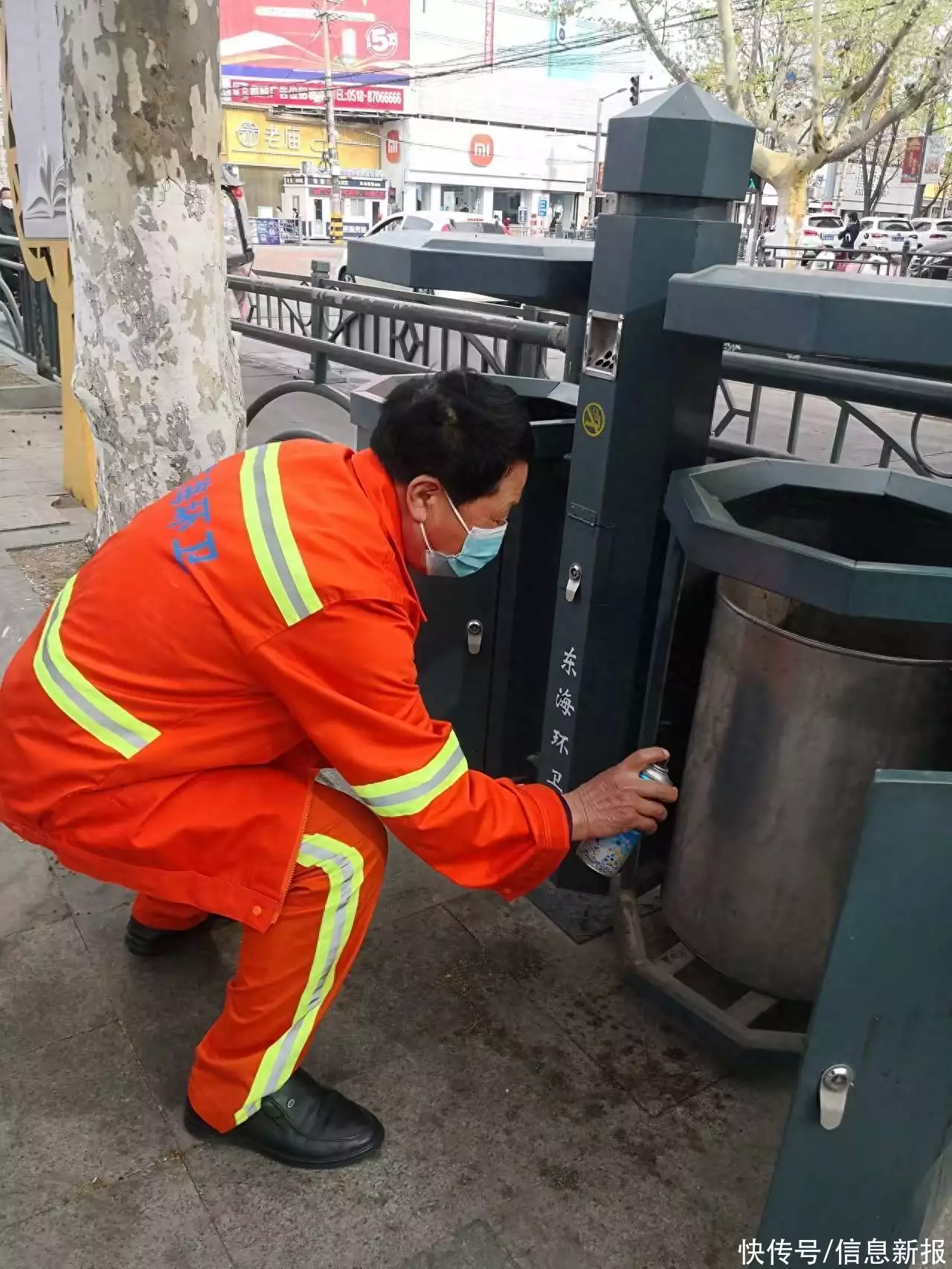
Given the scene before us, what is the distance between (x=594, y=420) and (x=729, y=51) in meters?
21.3

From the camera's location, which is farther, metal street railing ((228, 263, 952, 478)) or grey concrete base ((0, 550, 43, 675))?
grey concrete base ((0, 550, 43, 675))

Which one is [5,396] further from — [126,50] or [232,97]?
[232,97]

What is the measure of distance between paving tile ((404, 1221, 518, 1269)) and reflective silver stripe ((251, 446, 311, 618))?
3.56 feet

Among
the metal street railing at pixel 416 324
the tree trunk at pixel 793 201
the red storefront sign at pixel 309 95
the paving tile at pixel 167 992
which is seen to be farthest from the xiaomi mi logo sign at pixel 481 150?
the paving tile at pixel 167 992

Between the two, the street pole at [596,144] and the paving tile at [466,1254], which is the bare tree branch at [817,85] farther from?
the street pole at [596,144]

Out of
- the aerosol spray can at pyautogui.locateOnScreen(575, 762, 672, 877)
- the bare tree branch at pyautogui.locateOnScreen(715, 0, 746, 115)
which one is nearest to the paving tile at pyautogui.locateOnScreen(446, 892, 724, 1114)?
the aerosol spray can at pyautogui.locateOnScreen(575, 762, 672, 877)

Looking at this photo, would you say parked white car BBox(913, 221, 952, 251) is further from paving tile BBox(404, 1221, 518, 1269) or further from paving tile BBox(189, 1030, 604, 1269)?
paving tile BBox(404, 1221, 518, 1269)

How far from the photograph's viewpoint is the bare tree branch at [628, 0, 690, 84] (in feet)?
71.9

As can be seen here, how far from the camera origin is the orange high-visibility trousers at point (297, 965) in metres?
1.68

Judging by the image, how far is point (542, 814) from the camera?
1736 mm

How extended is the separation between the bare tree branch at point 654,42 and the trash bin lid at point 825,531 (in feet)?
75.4

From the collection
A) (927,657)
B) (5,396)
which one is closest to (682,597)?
(927,657)

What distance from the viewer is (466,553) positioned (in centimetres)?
176

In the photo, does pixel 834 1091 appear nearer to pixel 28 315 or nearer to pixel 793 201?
pixel 28 315
